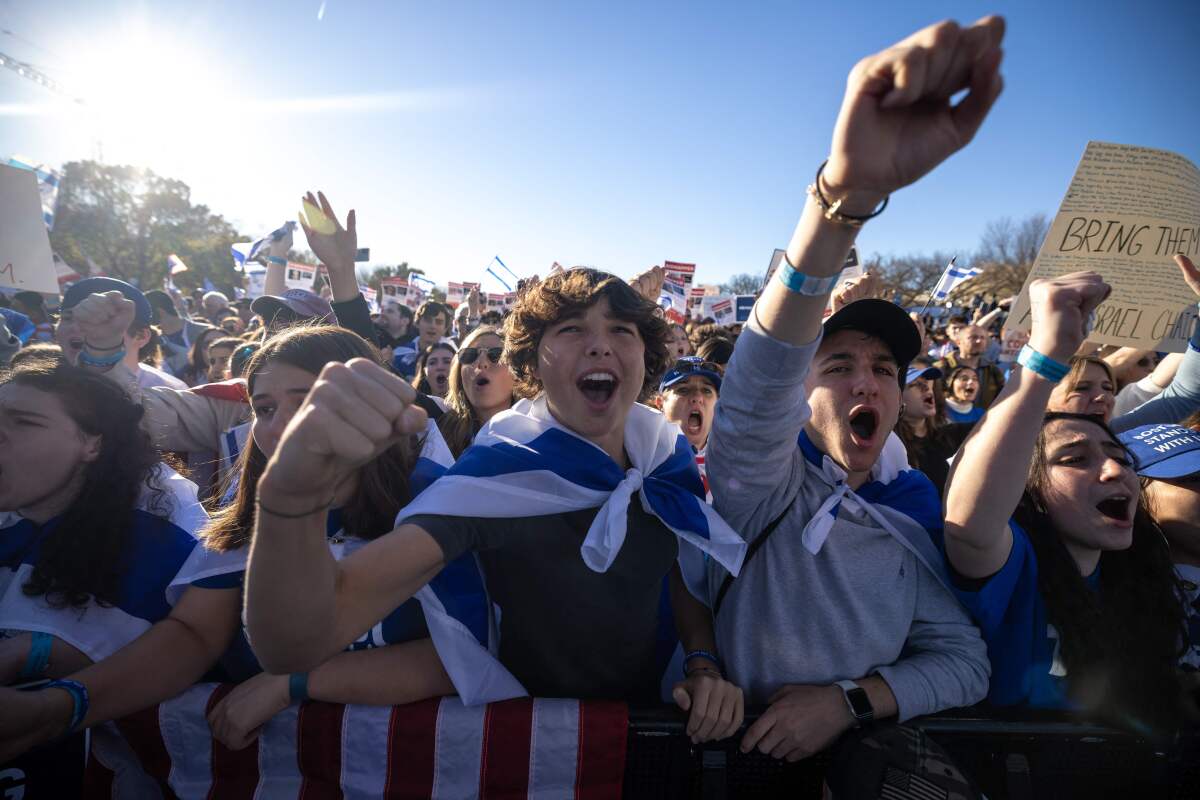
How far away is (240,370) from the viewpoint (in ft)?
10.9

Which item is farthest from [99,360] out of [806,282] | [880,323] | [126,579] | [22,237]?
[880,323]

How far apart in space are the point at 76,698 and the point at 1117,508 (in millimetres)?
3020

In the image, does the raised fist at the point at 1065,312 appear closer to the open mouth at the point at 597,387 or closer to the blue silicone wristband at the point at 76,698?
the open mouth at the point at 597,387

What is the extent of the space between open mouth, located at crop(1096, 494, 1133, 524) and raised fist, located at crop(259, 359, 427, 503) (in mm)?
2127

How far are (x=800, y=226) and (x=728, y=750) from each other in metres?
1.36

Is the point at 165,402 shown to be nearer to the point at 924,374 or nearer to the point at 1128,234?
the point at 1128,234

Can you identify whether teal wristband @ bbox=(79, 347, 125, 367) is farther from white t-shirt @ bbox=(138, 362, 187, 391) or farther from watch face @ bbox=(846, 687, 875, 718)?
watch face @ bbox=(846, 687, 875, 718)

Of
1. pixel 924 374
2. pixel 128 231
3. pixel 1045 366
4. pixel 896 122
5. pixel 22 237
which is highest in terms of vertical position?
pixel 896 122

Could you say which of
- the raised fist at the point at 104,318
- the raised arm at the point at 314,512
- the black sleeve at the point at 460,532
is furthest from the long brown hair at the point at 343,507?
the raised fist at the point at 104,318

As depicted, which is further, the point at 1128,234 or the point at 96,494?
the point at 1128,234

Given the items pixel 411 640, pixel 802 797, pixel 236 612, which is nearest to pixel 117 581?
pixel 236 612

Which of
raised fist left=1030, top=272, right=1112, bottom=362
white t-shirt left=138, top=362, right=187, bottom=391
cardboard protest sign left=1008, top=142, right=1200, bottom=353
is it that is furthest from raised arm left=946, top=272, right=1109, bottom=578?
white t-shirt left=138, top=362, right=187, bottom=391

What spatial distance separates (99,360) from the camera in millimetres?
3422

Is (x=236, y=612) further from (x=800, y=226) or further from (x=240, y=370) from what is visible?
(x=240, y=370)
